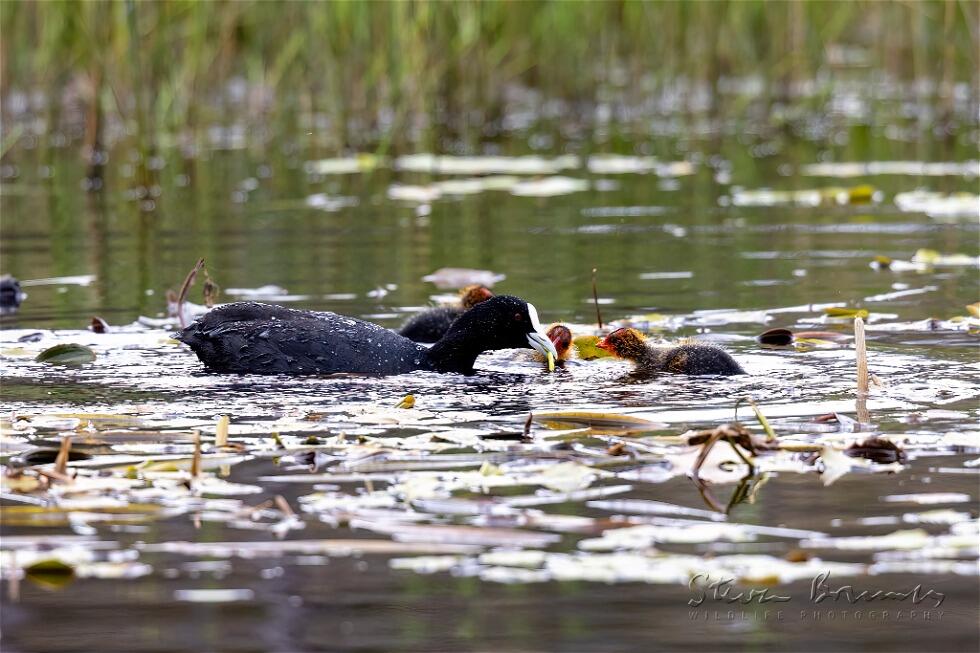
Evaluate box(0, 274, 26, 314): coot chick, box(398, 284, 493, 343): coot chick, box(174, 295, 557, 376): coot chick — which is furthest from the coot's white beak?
box(0, 274, 26, 314): coot chick

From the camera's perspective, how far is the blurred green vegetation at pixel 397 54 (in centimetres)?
1460

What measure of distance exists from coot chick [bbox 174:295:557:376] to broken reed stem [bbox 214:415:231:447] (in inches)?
58.8

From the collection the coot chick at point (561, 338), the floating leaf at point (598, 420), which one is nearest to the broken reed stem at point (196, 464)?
the floating leaf at point (598, 420)

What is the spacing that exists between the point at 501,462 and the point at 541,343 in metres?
2.07

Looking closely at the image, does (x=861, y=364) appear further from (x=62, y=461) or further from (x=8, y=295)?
(x=8, y=295)

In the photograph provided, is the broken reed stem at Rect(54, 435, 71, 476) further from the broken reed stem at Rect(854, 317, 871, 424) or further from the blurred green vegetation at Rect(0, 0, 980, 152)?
the blurred green vegetation at Rect(0, 0, 980, 152)

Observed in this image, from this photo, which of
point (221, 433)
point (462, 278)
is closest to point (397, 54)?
point (462, 278)

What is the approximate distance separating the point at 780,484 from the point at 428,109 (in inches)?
469

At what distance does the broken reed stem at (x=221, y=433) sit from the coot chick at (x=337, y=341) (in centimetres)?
149

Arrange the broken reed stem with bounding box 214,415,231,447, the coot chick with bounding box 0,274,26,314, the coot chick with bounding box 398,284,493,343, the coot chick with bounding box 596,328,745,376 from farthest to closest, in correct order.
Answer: the coot chick with bounding box 0,274,26,314 → the coot chick with bounding box 398,284,493,343 → the coot chick with bounding box 596,328,745,376 → the broken reed stem with bounding box 214,415,231,447

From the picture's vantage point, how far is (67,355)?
24.2ft

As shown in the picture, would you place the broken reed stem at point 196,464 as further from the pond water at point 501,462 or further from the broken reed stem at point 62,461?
the broken reed stem at point 62,461

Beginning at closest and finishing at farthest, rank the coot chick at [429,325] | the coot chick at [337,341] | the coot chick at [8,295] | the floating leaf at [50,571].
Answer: the floating leaf at [50,571], the coot chick at [337,341], the coot chick at [429,325], the coot chick at [8,295]

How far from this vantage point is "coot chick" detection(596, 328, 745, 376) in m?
6.95
